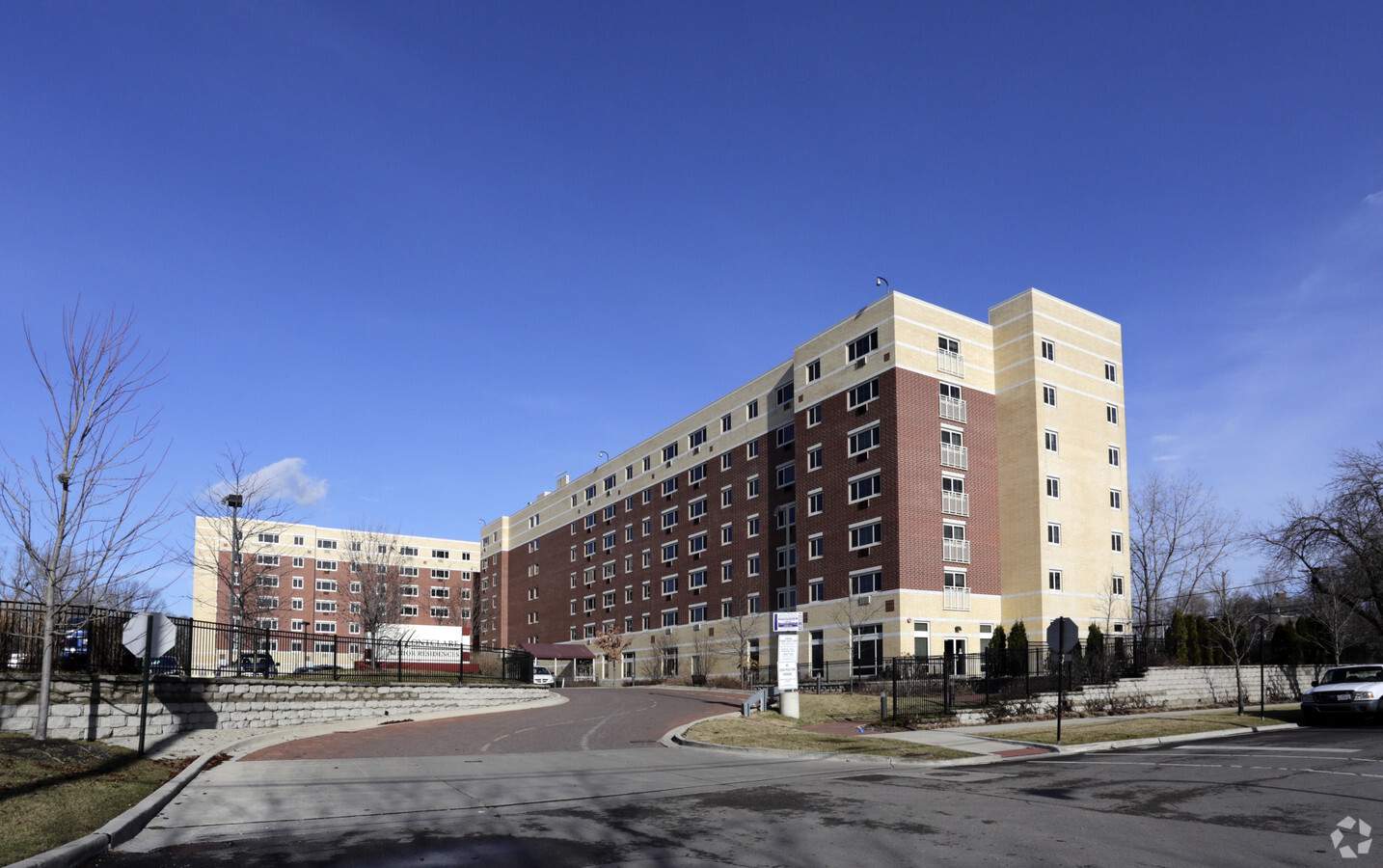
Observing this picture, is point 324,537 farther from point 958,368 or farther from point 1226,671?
point 1226,671

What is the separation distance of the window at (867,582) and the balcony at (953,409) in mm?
9535

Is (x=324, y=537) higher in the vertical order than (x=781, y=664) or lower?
higher

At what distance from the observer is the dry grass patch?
19.7 meters

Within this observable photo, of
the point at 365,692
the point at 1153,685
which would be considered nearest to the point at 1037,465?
the point at 1153,685

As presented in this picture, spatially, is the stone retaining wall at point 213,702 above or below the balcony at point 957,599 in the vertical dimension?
below

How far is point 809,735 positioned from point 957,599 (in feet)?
97.4

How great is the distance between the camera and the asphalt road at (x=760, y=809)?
951 centimetres

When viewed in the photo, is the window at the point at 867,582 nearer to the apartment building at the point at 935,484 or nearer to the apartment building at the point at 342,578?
the apartment building at the point at 935,484

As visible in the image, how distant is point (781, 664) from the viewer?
2977 cm

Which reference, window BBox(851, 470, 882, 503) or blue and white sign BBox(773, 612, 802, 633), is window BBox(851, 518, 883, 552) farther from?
blue and white sign BBox(773, 612, 802, 633)

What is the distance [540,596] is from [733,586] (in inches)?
1541

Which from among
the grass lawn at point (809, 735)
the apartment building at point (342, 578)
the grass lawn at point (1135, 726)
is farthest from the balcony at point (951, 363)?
the apartment building at point (342, 578)

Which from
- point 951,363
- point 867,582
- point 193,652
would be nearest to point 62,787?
point 193,652

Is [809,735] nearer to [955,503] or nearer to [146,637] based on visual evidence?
[146,637]
